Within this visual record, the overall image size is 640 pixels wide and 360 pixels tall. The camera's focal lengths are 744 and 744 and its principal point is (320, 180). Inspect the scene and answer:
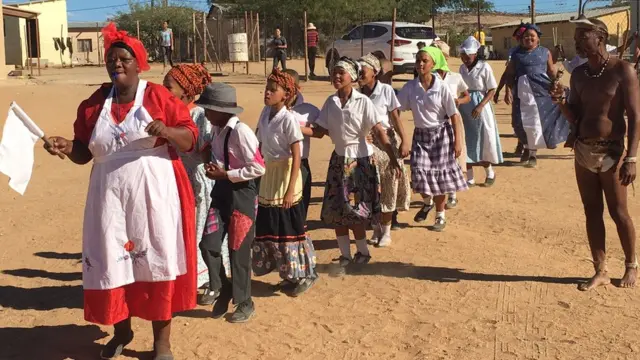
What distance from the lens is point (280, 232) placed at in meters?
5.61

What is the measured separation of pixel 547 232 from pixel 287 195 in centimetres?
319

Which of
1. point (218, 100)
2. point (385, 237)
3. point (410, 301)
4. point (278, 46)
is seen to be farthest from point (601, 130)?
point (278, 46)

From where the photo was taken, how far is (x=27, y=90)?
19.8 meters

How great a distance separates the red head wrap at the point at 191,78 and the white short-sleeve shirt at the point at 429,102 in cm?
273

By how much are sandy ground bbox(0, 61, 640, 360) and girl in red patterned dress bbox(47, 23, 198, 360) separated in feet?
2.25

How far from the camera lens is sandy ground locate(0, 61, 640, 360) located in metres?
4.71

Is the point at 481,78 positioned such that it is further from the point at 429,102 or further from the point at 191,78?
the point at 191,78

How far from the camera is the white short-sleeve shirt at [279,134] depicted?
5391 mm

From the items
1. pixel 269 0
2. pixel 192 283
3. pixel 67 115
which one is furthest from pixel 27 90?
pixel 269 0

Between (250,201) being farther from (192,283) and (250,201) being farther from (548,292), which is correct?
(548,292)

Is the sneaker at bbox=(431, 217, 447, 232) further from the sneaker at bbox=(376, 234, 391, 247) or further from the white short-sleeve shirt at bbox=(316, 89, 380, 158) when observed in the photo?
the white short-sleeve shirt at bbox=(316, 89, 380, 158)

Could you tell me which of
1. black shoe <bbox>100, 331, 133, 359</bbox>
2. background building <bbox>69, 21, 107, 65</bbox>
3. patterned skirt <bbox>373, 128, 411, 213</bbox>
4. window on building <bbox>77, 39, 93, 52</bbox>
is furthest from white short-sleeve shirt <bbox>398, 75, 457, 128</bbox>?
window on building <bbox>77, 39, 93, 52</bbox>

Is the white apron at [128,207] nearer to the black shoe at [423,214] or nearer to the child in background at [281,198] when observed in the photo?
the child in background at [281,198]

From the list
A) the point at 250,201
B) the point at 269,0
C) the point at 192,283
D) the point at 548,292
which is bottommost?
the point at 548,292
